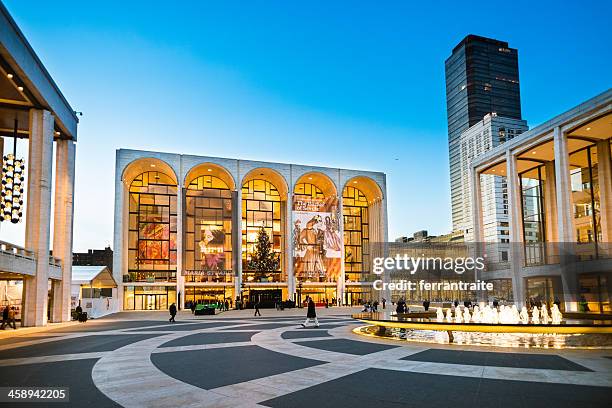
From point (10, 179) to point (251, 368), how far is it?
83.8ft

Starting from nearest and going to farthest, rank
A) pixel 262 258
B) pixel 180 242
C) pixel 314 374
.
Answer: pixel 314 374 → pixel 180 242 → pixel 262 258

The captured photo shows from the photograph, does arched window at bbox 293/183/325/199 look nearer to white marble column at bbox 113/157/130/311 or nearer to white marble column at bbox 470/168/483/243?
white marble column at bbox 470/168/483/243

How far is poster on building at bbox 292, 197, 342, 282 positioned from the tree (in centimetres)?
359

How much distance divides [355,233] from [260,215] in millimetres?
16958

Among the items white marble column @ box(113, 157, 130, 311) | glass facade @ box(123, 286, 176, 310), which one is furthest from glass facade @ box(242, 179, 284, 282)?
white marble column @ box(113, 157, 130, 311)

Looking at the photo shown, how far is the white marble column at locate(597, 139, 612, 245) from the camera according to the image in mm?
42688

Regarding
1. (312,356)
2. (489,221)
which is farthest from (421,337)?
(489,221)

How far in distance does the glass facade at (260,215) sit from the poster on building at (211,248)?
212 inches

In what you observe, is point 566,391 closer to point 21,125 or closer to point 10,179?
point 10,179

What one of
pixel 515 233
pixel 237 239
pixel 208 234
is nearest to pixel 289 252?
pixel 237 239

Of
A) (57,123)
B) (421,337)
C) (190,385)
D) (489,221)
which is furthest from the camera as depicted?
(489,221)

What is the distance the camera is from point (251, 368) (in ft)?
41.4

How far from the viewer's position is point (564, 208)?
133 feet

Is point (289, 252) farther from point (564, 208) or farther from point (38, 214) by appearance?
point (38, 214)
